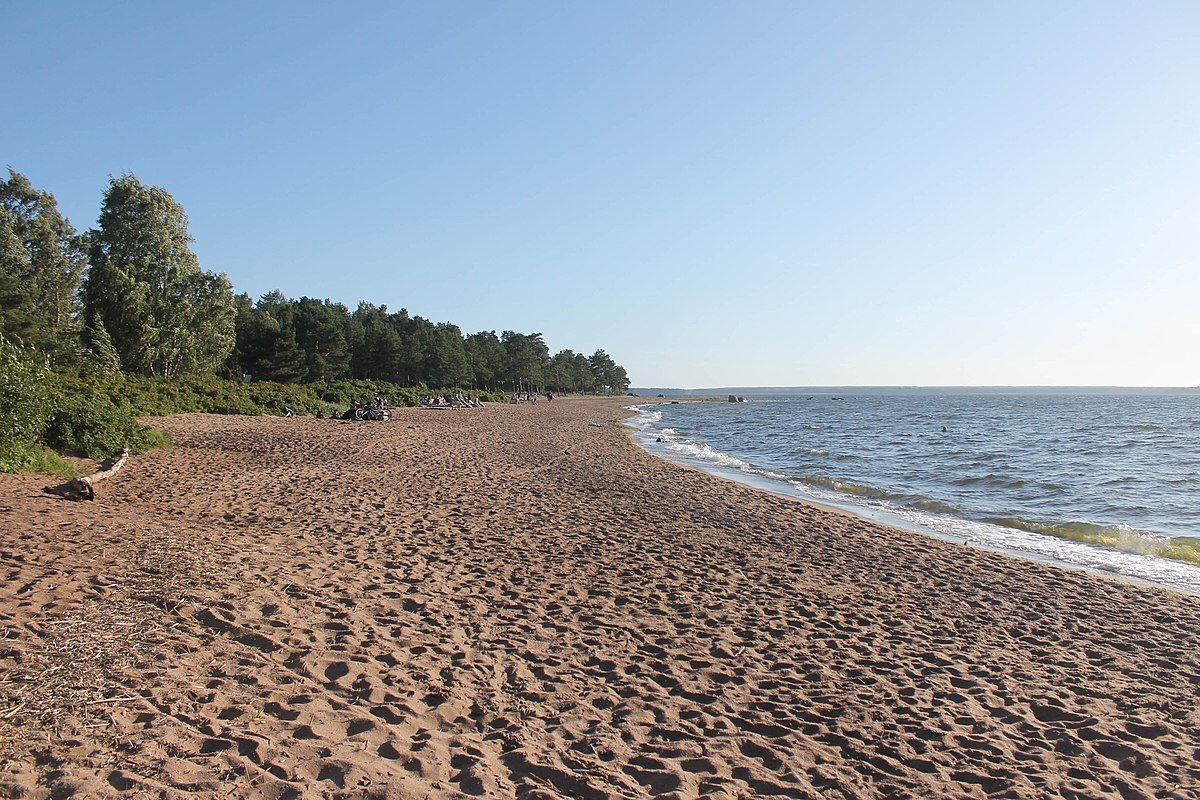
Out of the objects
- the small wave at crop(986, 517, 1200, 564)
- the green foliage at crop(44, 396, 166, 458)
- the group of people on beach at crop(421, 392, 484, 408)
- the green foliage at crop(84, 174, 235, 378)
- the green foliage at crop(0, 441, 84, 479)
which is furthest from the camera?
the group of people on beach at crop(421, 392, 484, 408)

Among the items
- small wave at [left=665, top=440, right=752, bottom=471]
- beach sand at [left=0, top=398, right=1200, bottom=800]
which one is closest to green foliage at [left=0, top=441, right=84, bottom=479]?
beach sand at [left=0, top=398, right=1200, bottom=800]

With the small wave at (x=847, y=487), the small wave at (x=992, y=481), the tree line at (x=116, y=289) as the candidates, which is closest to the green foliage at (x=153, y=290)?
the tree line at (x=116, y=289)

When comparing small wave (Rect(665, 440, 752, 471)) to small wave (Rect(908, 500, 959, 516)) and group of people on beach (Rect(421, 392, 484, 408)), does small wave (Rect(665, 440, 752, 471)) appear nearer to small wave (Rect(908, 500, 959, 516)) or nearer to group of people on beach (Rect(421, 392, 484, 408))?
small wave (Rect(908, 500, 959, 516))

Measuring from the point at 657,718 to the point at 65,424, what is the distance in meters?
15.8

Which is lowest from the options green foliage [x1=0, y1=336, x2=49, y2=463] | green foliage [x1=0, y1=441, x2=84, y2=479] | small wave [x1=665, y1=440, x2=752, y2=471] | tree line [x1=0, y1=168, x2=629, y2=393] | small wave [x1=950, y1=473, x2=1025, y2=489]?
small wave [x1=950, y1=473, x2=1025, y2=489]

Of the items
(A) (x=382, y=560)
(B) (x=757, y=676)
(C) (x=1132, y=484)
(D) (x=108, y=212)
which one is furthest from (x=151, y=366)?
(C) (x=1132, y=484)

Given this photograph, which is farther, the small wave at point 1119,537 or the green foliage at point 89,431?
the green foliage at point 89,431

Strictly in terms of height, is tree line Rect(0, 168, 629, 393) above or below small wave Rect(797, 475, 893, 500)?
above

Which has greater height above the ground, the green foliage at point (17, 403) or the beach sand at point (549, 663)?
the green foliage at point (17, 403)

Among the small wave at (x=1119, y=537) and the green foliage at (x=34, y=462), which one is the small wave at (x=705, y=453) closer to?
the small wave at (x=1119, y=537)

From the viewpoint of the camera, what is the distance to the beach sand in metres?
4.13

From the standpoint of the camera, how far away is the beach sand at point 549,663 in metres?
4.13

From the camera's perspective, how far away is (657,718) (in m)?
5.10

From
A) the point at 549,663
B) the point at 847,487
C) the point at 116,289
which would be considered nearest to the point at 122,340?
the point at 116,289
